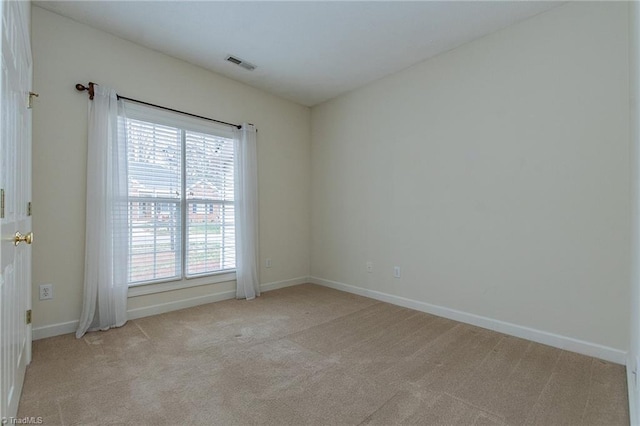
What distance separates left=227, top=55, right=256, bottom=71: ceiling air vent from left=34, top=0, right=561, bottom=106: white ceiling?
0.21 feet

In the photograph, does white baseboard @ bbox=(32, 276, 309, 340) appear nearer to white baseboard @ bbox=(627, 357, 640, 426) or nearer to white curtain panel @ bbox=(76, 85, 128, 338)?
white curtain panel @ bbox=(76, 85, 128, 338)

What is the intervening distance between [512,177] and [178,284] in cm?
351

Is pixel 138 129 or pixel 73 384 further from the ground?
pixel 138 129

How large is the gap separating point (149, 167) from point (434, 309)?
3321 millimetres

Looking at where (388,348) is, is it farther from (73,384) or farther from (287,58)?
(287,58)

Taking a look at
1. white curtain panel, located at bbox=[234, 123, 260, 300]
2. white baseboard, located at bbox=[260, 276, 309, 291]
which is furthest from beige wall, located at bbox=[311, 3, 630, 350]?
white curtain panel, located at bbox=[234, 123, 260, 300]

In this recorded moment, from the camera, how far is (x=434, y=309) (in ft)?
10.7

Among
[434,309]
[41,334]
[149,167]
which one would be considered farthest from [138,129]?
[434,309]

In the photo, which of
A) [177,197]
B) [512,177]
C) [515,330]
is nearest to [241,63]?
[177,197]

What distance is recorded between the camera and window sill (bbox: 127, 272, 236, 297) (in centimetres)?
312

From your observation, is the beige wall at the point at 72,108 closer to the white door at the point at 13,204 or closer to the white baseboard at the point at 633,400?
the white door at the point at 13,204

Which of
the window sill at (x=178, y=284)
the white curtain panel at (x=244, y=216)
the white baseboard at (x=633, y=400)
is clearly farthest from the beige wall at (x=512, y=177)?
the window sill at (x=178, y=284)

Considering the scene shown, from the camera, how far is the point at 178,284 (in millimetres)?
3412

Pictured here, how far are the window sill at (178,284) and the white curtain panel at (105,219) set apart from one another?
19 centimetres
